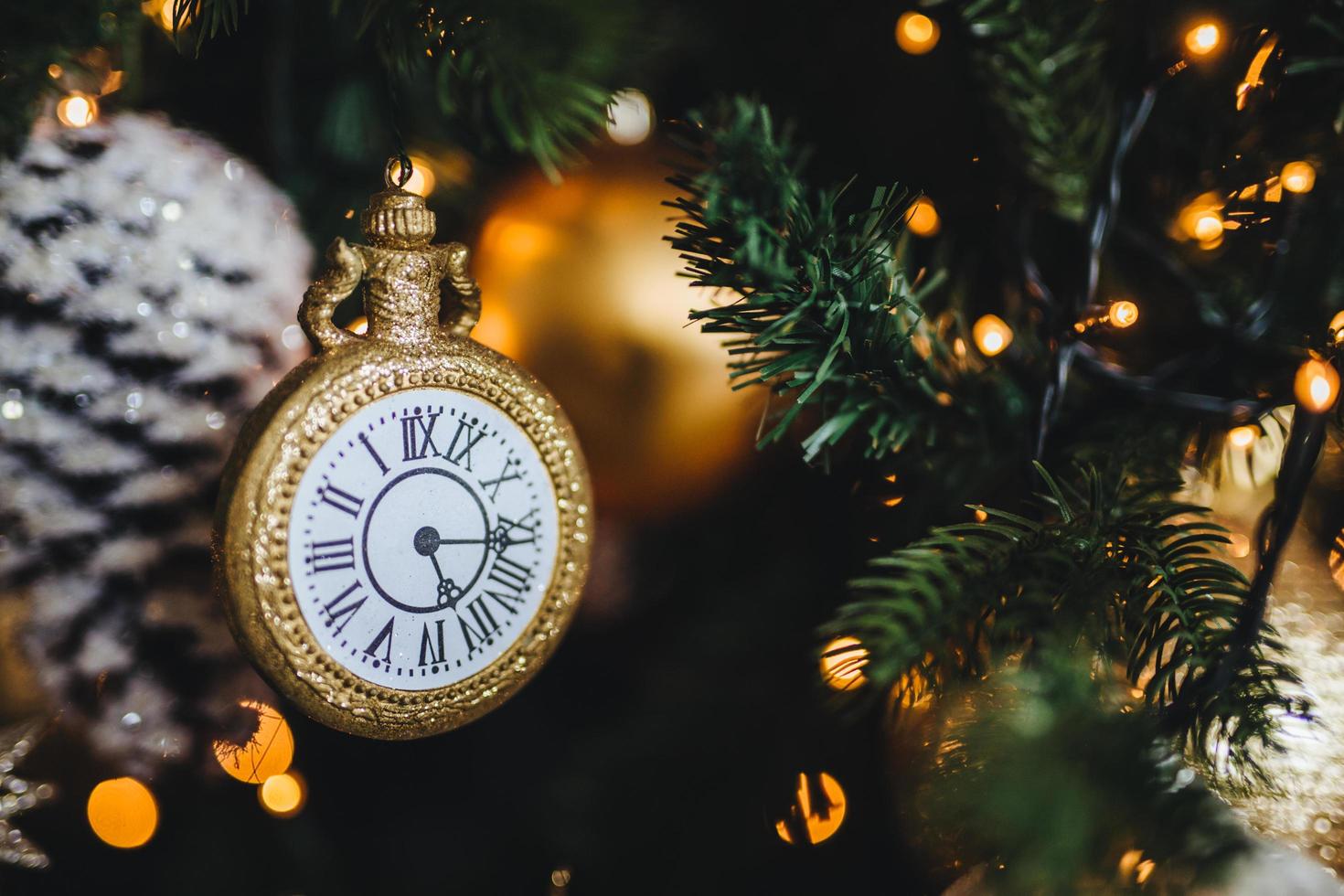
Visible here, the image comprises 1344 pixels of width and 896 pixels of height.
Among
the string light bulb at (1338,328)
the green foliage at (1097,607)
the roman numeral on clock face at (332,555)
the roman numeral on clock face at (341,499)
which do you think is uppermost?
the string light bulb at (1338,328)

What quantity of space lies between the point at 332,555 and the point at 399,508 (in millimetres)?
38

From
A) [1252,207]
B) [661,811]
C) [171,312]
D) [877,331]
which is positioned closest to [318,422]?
[171,312]

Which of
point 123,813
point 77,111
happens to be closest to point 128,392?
point 77,111

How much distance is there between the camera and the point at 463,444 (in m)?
0.42

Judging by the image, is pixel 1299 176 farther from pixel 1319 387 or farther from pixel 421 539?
pixel 421 539

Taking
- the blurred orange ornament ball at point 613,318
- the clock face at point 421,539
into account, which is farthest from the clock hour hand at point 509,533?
the blurred orange ornament ball at point 613,318

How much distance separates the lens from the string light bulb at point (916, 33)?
500 mm

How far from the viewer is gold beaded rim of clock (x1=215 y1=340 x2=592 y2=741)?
14.7 inches

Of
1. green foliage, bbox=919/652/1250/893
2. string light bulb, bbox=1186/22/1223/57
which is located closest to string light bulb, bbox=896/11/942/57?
string light bulb, bbox=1186/22/1223/57

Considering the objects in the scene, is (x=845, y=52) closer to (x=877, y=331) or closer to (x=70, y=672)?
(x=877, y=331)

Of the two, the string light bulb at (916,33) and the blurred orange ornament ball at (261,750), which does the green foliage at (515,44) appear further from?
the blurred orange ornament ball at (261,750)

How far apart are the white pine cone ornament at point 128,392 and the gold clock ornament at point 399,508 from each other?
0.12 metres

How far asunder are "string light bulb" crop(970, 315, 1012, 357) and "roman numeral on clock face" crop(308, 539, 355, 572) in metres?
0.36

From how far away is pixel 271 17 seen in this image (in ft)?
1.68
